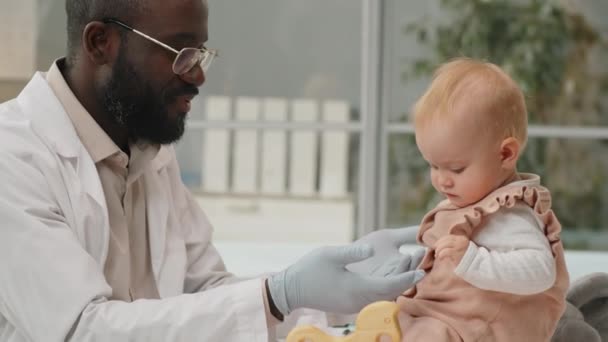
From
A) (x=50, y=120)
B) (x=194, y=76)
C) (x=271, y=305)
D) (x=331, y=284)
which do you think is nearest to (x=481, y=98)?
(x=331, y=284)

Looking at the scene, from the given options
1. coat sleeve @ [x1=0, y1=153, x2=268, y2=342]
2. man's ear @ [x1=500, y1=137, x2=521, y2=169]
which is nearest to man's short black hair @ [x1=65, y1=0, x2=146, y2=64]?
coat sleeve @ [x1=0, y1=153, x2=268, y2=342]

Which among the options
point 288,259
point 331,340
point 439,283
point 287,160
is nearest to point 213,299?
point 331,340

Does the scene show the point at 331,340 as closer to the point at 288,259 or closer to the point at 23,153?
the point at 23,153

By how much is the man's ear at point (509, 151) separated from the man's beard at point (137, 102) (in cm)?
67

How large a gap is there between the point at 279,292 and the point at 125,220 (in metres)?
0.47

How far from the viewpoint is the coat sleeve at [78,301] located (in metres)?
1.81

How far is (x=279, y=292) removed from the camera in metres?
1.82

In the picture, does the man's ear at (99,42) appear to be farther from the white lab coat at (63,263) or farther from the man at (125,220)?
the white lab coat at (63,263)

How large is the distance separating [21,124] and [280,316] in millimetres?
614

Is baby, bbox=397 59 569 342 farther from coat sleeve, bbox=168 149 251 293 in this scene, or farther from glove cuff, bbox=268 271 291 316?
coat sleeve, bbox=168 149 251 293

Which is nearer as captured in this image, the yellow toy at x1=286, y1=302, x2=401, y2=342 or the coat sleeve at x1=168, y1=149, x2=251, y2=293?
the yellow toy at x1=286, y1=302, x2=401, y2=342

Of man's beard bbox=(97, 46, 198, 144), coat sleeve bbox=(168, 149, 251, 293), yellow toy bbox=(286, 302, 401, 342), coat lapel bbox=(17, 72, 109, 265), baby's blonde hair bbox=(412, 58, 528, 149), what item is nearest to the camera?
yellow toy bbox=(286, 302, 401, 342)

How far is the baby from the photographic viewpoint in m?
1.73

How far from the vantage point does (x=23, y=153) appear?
6.38 ft
